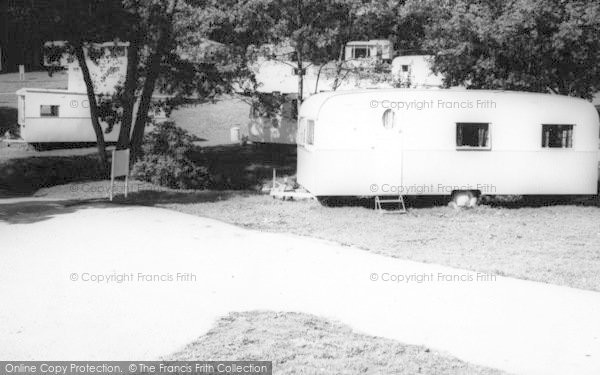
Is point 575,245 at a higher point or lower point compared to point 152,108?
lower

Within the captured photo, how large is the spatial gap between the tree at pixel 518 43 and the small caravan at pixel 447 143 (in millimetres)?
3415

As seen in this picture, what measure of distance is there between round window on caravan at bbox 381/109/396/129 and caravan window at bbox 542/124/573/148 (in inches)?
160

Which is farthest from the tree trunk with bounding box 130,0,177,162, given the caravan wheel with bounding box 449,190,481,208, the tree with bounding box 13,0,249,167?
the caravan wheel with bounding box 449,190,481,208

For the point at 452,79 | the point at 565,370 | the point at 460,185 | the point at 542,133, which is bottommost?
the point at 565,370

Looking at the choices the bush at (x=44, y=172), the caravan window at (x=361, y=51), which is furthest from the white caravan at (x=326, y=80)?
the bush at (x=44, y=172)

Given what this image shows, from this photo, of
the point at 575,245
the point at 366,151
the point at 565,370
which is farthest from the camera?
the point at 366,151

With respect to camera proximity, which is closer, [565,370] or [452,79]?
[565,370]

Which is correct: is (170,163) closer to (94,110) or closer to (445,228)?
(94,110)

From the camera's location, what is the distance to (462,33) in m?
20.5

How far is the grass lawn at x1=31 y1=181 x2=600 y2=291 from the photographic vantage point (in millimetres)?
10164

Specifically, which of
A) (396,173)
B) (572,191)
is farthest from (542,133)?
(396,173)

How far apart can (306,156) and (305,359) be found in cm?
1120

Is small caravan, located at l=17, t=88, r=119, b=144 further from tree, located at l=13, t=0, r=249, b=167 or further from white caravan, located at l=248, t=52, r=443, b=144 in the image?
white caravan, located at l=248, t=52, r=443, b=144

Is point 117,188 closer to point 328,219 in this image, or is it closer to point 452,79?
point 328,219
